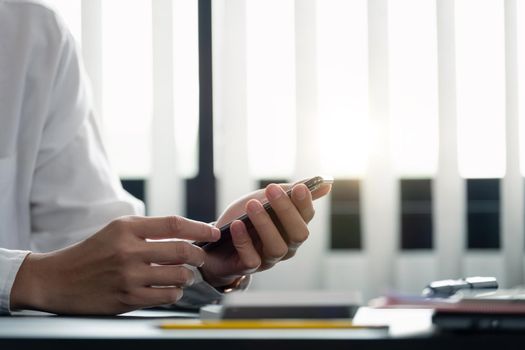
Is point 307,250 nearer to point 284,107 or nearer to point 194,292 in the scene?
point 284,107

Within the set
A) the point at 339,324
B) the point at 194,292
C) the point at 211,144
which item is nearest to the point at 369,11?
the point at 211,144

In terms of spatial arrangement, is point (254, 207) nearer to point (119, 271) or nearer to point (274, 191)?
point (274, 191)

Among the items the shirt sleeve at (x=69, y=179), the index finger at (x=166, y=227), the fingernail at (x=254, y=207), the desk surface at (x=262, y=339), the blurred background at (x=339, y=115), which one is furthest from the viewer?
the blurred background at (x=339, y=115)

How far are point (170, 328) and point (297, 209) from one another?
1.44ft

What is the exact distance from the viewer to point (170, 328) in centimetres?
55

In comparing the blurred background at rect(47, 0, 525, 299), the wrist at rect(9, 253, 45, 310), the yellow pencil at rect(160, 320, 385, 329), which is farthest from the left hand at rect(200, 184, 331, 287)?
the blurred background at rect(47, 0, 525, 299)

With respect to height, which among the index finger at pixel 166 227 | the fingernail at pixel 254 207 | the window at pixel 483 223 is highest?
the fingernail at pixel 254 207

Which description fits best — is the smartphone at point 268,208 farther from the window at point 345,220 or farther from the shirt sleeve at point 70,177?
the window at point 345,220

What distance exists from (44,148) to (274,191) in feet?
1.86

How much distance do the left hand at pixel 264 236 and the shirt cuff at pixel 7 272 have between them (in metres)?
0.22

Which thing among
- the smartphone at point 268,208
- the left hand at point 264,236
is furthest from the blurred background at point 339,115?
the smartphone at point 268,208

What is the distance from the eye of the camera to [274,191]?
93 cm

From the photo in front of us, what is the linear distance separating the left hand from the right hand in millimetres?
94

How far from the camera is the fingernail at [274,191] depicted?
93cm
